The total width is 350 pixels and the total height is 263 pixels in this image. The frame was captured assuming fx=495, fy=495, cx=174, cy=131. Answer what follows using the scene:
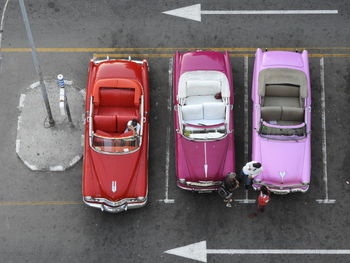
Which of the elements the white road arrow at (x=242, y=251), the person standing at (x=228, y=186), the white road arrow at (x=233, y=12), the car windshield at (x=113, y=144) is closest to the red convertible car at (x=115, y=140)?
the car windshield at (x=113, y=144)

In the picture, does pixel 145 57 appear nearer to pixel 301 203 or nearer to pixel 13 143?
pixel 13 143

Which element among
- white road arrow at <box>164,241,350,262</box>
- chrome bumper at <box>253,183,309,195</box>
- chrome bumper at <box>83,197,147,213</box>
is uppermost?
chrome bumper at <box>253,183,309,195</box>

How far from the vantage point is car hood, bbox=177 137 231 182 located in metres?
14.8

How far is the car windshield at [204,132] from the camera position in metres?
15.0

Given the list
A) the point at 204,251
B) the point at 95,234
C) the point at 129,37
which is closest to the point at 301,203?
the point at 204,251

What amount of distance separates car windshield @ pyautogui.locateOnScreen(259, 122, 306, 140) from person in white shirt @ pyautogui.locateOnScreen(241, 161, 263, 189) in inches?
53.5

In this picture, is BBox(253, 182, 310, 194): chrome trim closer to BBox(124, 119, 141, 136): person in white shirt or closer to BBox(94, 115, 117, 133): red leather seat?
BBox(124, 119, 141, 136): person in white shirt

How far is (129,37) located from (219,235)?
7.35 meters

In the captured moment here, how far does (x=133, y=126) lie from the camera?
1461cm

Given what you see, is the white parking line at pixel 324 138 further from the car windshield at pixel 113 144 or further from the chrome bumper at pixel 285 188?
the car windshield at pixel 113 144

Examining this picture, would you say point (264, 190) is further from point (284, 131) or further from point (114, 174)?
point (114, 174)

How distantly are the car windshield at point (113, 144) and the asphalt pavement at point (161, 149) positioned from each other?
1.35 m

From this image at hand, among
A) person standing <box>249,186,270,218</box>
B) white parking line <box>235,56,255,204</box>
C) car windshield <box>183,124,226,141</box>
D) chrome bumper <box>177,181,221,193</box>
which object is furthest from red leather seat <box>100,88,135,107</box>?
person standing <box>249,186,270,218</box>

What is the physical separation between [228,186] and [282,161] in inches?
73.0
